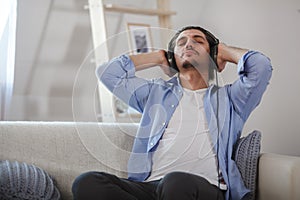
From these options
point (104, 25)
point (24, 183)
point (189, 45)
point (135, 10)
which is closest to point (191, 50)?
point (189, 45)

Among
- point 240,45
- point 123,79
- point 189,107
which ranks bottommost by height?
point 189,107

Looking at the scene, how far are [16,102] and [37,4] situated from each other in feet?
1.87

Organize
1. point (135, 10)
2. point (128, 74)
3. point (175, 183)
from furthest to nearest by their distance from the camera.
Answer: point (135, 10) → point (128, 74) → point (175, 183)

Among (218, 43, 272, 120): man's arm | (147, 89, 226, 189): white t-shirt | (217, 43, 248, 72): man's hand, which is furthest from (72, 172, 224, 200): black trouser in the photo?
(217, 43, 248, 72): man's hand

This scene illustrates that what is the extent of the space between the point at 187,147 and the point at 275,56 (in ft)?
3.26

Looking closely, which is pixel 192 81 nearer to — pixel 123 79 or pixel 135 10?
pixel 123 79

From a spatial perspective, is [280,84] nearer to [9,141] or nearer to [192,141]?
[192,141]

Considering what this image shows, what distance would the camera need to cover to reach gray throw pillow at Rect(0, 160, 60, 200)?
154cm

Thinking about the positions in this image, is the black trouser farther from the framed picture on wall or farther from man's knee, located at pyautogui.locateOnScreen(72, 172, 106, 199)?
the framed picture on wall

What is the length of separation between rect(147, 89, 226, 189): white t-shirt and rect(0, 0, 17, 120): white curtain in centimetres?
103

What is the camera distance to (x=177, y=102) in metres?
1.71

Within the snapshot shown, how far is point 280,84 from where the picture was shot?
2.40m

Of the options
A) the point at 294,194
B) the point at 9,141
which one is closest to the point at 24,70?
the point at 9,141

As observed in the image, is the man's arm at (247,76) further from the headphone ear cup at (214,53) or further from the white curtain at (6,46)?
the white curtain at (6,46)
